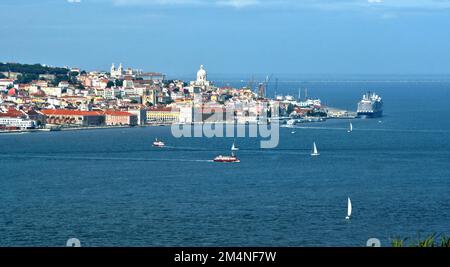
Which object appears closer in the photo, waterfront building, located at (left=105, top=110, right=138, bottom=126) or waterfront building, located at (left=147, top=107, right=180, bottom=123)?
waterfront building, located at (left=105, top=110, right=138, bottom=126)

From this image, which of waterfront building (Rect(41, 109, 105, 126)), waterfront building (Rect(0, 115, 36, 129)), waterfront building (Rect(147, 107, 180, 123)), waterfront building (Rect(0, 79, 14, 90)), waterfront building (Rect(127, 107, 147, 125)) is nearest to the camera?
waterfront building (Rect(0, 115, 36, 129))

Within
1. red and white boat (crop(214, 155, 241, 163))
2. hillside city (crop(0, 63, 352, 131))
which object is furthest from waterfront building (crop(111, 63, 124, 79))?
red and white boat (crop(214, 155, 241, 163))

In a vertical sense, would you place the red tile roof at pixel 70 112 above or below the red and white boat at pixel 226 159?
above

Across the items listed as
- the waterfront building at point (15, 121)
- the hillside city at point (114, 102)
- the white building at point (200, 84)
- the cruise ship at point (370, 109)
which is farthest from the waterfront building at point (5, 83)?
the cruise ship at point (370, 109)

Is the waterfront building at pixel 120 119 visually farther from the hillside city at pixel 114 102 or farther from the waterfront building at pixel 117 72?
the waterfront building at pixel 117 72

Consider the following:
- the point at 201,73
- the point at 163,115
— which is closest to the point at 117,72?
the point at 201,73

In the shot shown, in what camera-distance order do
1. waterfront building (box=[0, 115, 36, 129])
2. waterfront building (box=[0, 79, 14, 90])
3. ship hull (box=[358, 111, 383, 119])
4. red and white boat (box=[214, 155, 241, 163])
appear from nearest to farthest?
red and white boat (box=[214, 155, 241, 163])
waterfront building (box=[0, 115, 36, 129])
ship hull (box=[358, 111, 383, 119])
waterfront building (box=[0, 79, 14, 90])

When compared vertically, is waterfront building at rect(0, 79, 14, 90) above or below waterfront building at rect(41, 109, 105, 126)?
above

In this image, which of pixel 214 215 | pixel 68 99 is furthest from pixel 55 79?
pixel 214 215

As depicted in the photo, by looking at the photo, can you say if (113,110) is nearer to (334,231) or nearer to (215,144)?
(215,144)

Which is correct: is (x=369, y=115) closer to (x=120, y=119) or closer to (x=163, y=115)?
(x=163, y=115)

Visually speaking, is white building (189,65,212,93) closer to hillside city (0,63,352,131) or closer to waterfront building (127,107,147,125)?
hillside city (0,63,352,131)
